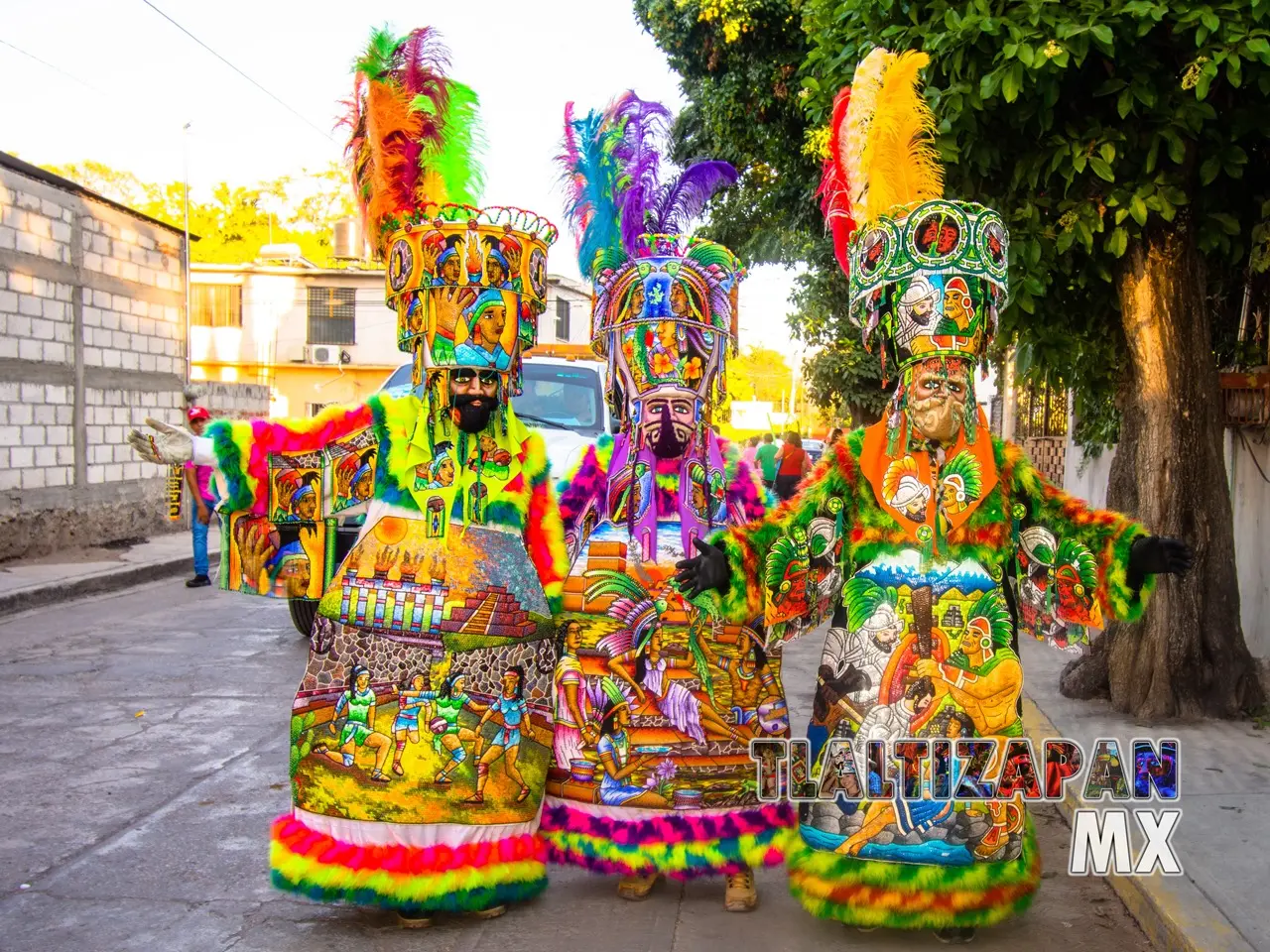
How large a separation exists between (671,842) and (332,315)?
31.9 metres

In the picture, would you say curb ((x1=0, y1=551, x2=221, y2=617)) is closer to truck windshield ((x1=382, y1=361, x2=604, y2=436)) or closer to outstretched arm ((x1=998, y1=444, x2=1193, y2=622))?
truck windshield ((x1=382, y1=361, x2=604, y2=436))

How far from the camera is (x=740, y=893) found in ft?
13.5

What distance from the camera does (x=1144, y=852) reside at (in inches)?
165

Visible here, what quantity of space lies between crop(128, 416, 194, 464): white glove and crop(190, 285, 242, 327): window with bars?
3181cm

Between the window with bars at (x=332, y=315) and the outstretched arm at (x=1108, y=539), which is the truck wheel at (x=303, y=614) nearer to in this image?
the outstretched arm at (x=1108, y=539)

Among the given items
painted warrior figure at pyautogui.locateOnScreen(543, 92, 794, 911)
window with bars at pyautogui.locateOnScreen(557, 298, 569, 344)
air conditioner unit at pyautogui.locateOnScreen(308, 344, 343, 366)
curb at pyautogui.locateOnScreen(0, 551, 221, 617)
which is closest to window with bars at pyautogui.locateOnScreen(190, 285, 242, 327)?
air conditioner unit at pyautogui.locateOnScreen(308, 344, 343, 366)

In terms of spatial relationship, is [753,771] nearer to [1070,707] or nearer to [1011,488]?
[1011,488]

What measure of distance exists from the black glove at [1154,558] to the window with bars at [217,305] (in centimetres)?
3341

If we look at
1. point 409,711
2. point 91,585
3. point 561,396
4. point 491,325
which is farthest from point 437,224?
point 91,585

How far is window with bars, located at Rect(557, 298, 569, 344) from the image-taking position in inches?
1388

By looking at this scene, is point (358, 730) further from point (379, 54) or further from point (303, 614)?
point (303, 614)

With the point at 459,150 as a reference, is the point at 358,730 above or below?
below

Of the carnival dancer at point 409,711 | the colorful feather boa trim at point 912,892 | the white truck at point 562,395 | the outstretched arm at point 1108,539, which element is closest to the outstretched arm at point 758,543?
the outstretched arm at point 1108,539

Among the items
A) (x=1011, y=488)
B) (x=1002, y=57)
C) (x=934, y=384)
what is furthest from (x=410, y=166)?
(x=1002, y=57)
